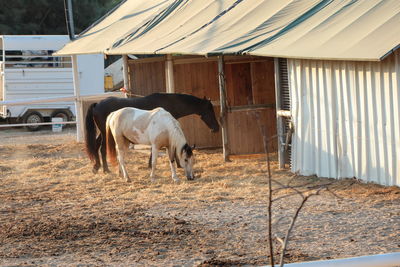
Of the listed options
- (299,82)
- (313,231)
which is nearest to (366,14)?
(299,82)

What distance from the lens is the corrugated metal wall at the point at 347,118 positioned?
983cm

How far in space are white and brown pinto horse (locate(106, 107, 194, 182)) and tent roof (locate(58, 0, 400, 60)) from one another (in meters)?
1.36

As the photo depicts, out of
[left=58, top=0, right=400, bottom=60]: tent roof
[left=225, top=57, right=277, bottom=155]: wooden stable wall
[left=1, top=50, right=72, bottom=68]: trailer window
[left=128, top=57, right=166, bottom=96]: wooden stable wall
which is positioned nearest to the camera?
[left=58, top=0, right=400, bottom=60]: tent roof

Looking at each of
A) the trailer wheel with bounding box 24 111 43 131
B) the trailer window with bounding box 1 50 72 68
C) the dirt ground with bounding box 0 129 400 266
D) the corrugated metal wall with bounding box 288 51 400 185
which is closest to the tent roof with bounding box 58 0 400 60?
the corrugated metal wall with bounding box 288 51 400 185

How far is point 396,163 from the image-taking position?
9.75 meters

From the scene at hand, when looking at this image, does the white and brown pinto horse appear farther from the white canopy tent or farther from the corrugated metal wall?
the corrugated metal wall

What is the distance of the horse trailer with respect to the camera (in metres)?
23.0

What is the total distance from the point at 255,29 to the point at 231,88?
2.69 meters

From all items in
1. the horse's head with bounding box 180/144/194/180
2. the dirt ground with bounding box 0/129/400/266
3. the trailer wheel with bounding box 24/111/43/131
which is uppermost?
the trailer wheel with bounding box 24/111/43/131

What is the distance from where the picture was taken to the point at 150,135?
39.9ft

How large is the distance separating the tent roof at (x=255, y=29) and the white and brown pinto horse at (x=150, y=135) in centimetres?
136

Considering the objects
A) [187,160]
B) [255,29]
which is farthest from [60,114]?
[187,160]

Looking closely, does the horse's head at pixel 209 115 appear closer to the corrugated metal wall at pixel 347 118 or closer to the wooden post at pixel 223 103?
the wooden post at pixel 223 103

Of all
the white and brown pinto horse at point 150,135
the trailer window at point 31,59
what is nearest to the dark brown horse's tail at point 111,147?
the white and brown pinto horse at point 150,135
